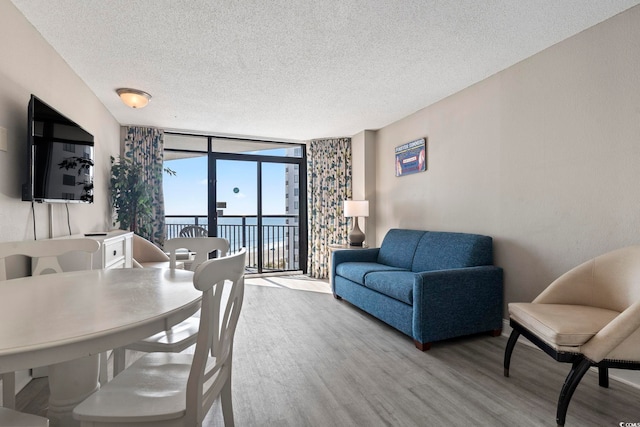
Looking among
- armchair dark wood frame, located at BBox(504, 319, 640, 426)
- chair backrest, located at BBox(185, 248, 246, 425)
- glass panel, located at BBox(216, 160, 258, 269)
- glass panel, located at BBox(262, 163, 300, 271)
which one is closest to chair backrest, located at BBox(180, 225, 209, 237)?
glass panel, located at BBox(216, 160, 258, 269)

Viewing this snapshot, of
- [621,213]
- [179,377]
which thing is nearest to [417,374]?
[179,377]

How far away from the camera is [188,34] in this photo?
2.27 m

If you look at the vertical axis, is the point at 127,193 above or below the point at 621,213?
above

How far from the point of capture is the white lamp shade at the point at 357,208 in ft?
15.0

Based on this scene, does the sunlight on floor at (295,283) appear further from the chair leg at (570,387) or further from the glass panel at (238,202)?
the chair leg at (570,387)

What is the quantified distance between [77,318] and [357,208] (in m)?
3.86

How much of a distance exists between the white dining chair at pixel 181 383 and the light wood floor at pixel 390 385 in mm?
649

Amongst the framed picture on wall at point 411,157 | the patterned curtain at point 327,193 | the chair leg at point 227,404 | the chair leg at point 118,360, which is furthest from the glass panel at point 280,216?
the chair leg at point 227,404

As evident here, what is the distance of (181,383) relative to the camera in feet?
3.81

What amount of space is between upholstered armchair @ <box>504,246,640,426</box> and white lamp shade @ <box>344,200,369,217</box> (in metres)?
2.65

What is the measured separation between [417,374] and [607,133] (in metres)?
2.12

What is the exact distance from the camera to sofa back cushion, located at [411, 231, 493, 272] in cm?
288

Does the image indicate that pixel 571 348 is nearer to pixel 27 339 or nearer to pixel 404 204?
pixel 27 339

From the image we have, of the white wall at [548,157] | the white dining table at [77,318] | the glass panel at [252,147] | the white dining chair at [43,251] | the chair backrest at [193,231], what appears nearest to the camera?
the white dining table at [77,318]
